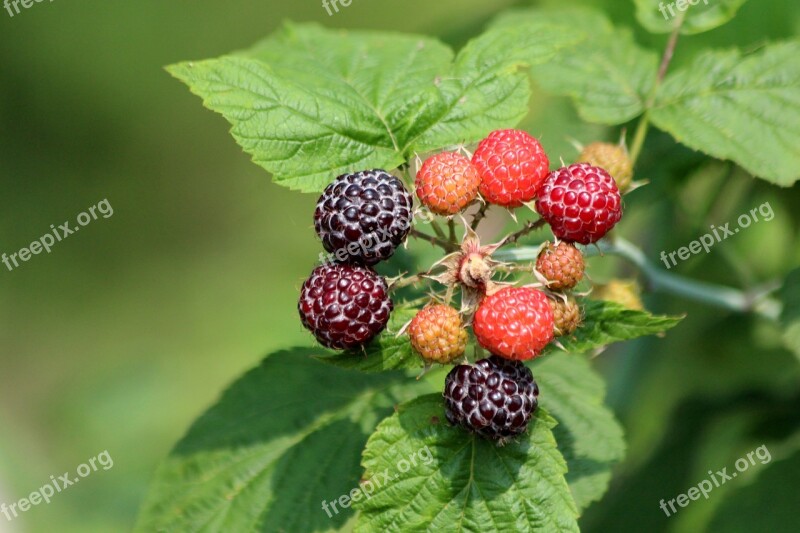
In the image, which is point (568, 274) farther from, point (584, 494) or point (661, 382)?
point (661, 382)

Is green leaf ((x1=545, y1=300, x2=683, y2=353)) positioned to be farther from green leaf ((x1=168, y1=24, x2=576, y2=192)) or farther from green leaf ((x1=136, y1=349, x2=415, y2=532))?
green leaf ((x1=136, y1=349, x2=415, y2=532))

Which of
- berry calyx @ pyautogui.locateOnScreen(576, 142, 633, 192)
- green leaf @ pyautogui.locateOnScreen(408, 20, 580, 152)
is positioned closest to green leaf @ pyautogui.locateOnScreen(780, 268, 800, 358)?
berry calyx @ pyautogui.locateOnScreen(576, 142, 633, 192)

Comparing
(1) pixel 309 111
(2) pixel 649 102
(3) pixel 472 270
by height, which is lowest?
(2) pixel 649 102

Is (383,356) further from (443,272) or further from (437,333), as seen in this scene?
(443,272)

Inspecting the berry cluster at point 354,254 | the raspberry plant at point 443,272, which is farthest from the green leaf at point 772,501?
the berry cluster at point 354,254

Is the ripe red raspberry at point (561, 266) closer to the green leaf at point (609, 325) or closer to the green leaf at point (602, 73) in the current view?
the green leaf at point (609, 325)

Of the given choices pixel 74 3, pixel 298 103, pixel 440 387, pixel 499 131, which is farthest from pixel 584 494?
pixel 74 3

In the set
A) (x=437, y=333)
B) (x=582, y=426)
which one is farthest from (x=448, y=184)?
(x=582, y=426)
